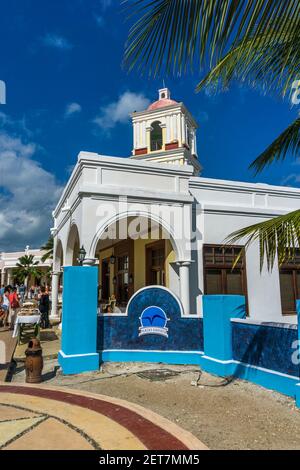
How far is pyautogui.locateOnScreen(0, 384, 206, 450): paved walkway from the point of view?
366 centimetres

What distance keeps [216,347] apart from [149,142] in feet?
64.1

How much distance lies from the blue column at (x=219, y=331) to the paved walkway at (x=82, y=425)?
243 cm

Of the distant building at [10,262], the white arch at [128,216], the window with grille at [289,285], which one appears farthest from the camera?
the distant building at [10,262]

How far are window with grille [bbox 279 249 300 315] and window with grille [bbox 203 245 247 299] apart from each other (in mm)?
1781

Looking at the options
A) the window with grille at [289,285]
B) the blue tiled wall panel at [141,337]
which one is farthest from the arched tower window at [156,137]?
the blue tiled wall panel at [141,337]

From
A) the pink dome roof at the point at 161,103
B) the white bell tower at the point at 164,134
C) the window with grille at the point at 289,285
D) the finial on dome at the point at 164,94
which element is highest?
the finial on dome at the point at 164,94

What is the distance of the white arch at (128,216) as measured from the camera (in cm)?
953

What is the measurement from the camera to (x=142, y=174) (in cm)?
1073

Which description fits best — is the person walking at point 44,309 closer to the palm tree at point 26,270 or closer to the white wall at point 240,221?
the white wall at point 240,221

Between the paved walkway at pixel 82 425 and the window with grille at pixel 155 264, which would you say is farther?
the window with grille at pixel 155 264

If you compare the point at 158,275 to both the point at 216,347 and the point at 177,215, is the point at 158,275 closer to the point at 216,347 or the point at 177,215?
the point at 177,215

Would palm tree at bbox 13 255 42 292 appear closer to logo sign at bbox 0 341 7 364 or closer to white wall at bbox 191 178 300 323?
logo sign at bbox 0 341 7 364
